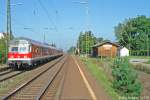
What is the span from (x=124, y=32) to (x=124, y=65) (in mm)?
105535

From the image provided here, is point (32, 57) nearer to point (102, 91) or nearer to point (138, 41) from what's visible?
point (102, 91)

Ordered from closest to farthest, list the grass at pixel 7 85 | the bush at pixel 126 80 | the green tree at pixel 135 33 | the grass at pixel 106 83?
the grass at pixel 106 83
the grass at pixel 7 85
the bush at pixel 126 80
the green tree at pixel 135 33

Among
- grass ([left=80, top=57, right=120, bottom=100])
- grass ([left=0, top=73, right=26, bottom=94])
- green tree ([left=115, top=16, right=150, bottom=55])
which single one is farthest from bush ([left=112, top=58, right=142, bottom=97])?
green tree ([left=115, top=16, right=150, bottom=55])

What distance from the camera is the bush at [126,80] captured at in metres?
18.2

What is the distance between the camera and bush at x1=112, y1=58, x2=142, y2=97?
18.2 m

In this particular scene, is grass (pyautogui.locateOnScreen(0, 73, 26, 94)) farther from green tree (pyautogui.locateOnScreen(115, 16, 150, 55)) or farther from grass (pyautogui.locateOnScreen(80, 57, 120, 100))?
green tree (pyautogui.locateOnScreen(115, 16, 150, 55))

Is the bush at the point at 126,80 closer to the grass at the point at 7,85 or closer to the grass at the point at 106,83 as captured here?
the grass at the point at 106,83

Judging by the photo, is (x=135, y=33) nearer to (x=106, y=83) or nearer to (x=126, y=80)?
(x=106, y=83)

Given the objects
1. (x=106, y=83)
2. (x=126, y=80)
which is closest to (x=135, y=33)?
(x=106, y=83)

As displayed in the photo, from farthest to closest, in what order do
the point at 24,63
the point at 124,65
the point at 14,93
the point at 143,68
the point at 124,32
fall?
the point at 124,32 < the point at 143,68 < the point at 24,63 < the point at 124,65 < the point at 14,93

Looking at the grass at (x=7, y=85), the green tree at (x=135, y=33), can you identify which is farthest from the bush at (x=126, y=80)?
the green tree at (x=135, y=33)

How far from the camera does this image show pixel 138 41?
377ft

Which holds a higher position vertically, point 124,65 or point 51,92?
point 124,65

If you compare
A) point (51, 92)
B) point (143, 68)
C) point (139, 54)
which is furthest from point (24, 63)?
point (139, 54)
